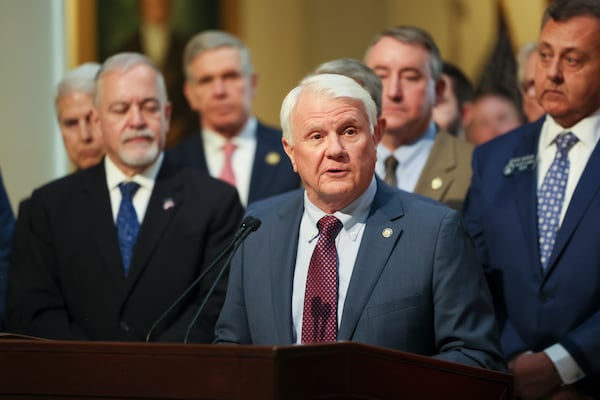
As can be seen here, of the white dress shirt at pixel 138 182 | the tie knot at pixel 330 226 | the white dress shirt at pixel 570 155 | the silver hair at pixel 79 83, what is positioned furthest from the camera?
the silver hair at pixel 79 83

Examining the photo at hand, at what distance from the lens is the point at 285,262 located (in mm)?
4023

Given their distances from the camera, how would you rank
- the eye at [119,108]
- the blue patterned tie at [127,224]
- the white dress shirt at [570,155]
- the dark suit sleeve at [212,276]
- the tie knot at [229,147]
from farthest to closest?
the tie knot at [229,147], the eye at [119,108], the blue patterned tie at [127,224], the dark suit sleeve at [212,276], the white dress shirt at [570,155]

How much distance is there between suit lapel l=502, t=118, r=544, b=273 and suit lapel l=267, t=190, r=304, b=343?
2.84 feet

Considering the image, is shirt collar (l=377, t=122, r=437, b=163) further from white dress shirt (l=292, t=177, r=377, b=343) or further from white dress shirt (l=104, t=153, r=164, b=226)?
white dress shirt (l=292, t=177, r=377, b=343)

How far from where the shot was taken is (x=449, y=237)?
3.91m

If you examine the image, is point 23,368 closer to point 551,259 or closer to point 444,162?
point 551,259

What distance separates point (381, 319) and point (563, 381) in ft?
2.72

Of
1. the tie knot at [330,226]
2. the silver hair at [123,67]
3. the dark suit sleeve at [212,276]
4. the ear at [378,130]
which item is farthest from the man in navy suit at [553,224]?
the silver hair at [123,67]

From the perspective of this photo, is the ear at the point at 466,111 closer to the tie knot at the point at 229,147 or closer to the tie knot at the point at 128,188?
the tie knot at the point at 229,147

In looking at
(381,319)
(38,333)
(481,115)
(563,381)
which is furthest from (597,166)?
(481,115)

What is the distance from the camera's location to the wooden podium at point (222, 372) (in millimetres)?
3051

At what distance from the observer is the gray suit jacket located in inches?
150

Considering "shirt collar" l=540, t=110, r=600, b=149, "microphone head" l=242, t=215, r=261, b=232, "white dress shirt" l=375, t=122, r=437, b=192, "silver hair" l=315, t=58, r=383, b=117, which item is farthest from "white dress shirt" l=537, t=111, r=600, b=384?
"microphone head" l=242, t=215, r=261, b=232

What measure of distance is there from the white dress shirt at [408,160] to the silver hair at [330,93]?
1.24m
